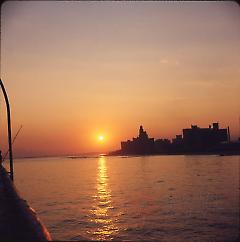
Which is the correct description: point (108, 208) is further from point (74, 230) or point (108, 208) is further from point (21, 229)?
point (21, 229)

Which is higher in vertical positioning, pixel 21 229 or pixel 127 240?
pixel 21 229

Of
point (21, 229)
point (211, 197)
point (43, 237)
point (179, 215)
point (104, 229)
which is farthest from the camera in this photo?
point (211, 197)

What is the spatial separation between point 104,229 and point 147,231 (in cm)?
386

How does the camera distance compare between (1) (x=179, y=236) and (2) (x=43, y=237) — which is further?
(1) (x=179, y=236)

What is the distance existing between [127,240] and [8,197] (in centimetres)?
1800

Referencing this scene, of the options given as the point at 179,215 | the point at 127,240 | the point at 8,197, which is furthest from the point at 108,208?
the point at 8,197

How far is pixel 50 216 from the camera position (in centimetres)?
3203

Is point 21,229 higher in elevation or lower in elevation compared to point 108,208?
higher

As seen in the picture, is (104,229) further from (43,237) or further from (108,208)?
(43,237)

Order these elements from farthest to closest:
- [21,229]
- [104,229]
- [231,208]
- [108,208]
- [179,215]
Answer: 1. [108,208]
2. [231,208]
3. [179,215]
4. [104,229]
5. [21,229]

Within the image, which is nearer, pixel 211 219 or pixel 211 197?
pixel 211 219

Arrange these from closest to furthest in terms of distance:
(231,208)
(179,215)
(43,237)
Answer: (43,237), (179,215), (231,208)

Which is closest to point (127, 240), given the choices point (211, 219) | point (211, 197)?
point (211, 219)

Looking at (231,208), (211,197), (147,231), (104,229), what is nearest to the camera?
(147,231)
